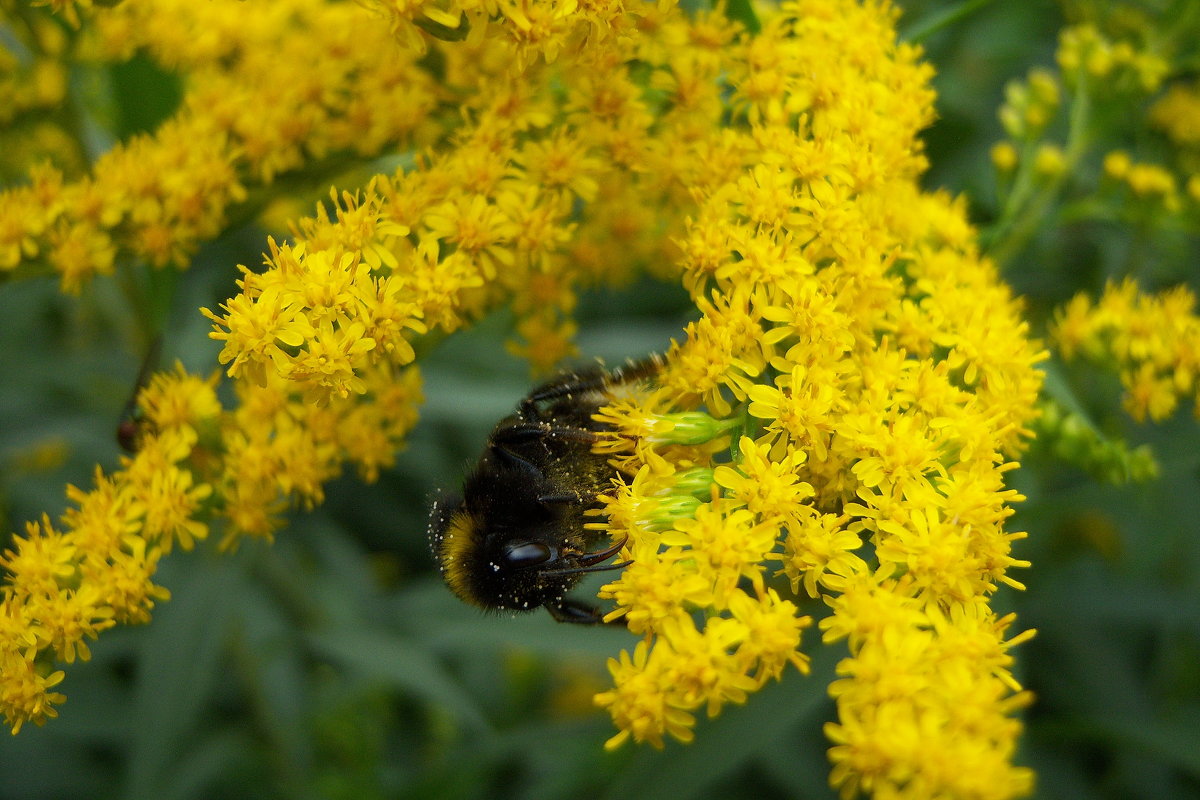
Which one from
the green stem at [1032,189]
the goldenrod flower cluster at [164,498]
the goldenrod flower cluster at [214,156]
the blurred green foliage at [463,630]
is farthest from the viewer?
the blurred green foliage at [463,630]

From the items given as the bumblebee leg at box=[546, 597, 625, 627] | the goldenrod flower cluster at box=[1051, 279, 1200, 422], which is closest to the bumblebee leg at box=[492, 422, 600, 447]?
the bumblebee leg at box=[546, 597, 625, 627]

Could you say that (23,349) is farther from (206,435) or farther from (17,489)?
(206,435)

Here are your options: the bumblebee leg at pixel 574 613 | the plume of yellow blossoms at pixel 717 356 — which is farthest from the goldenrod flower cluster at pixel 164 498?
the bumblebee leg at pixel 574 613

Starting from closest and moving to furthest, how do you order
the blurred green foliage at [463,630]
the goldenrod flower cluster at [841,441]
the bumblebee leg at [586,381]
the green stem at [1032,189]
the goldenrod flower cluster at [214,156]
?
the goldenrod flower cluster at [841,441] → the bumblebee leg at [586,381] → the goldenrod flower cluster at [214,156] → the green stem at [1032,189] → the blurred green foliage at [463,630]

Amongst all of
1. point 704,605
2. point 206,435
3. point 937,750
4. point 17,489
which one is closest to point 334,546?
point 17,489

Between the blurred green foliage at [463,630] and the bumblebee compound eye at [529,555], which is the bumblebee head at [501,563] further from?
the blurred green foliage at [463,630]

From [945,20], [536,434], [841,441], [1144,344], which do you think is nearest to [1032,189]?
[1144,344]
